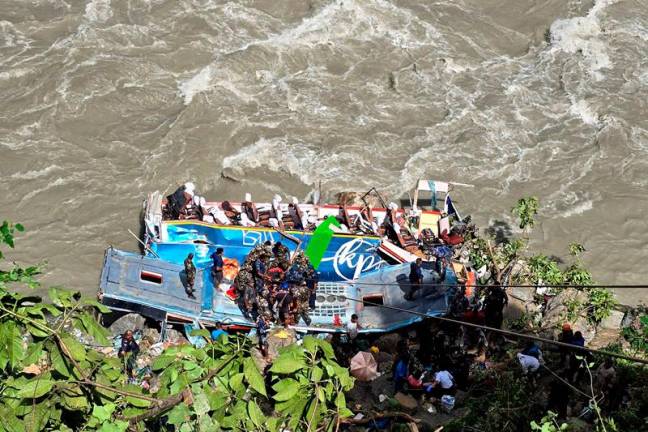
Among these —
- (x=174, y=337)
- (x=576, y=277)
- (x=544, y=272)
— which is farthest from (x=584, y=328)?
(x=174, y=337)

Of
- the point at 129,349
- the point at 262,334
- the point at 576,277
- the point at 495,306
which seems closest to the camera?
the point at 129,349

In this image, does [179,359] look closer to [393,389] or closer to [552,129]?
[393,389]

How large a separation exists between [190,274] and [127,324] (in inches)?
56.0

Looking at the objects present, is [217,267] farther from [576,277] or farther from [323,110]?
[323,110]

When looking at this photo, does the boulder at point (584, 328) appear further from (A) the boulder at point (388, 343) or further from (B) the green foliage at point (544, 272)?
(A) the boulder at point (388, 343)

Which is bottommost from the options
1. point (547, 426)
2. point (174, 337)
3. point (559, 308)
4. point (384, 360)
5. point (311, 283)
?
point (384, 360)

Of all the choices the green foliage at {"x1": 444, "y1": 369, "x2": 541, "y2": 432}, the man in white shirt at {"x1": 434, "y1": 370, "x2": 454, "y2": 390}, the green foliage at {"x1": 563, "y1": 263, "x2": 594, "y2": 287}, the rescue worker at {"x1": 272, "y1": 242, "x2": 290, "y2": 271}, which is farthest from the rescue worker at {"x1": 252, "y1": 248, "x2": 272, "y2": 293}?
the green foliage at {"x1": 563, "y1": 263, "x2": 594, "y2": 287}

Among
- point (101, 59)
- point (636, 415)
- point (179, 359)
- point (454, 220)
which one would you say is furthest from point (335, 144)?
point (179, 359)

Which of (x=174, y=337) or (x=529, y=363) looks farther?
(x=174, y=337)

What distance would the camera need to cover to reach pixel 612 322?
49.2ft

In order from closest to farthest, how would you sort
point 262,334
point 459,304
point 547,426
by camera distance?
point 547,426, point 262,334, point 459,304

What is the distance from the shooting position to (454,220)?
1745cm

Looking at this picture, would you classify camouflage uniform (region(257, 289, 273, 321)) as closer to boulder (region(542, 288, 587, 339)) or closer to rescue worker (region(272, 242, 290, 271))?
rescue worker (region(272, 242, 290, 271))

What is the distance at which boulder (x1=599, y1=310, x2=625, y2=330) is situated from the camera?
14.9 m
